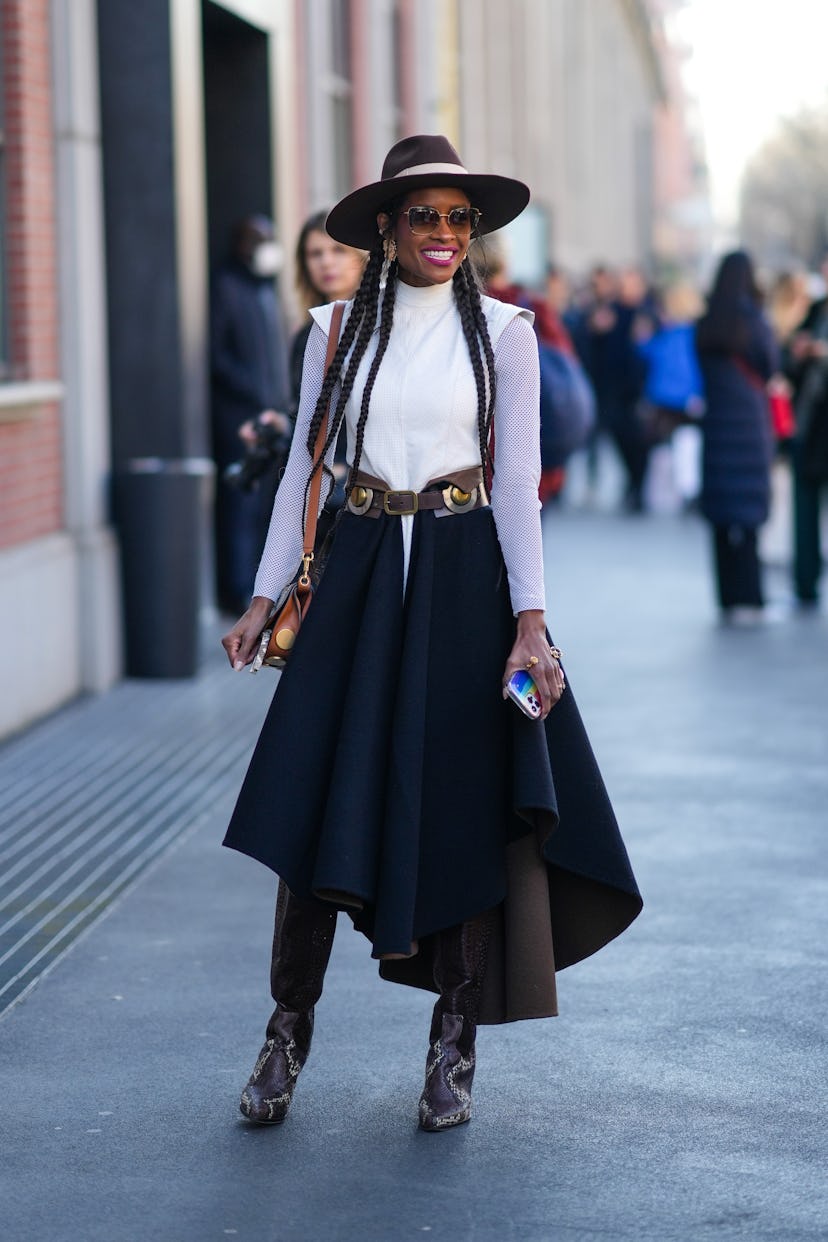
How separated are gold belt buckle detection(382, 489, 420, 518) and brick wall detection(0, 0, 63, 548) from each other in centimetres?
503

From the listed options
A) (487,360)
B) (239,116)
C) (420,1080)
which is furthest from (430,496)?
(239,116)

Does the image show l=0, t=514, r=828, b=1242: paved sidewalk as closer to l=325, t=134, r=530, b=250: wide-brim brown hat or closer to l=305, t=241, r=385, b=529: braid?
l=305, t=241, r=385, b=529: braid

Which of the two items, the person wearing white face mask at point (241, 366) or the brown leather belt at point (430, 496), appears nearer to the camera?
the brown leather belt at point (430, 496)

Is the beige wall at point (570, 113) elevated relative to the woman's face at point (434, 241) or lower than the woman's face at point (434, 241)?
elevated

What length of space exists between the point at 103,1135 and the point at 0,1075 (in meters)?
0.47

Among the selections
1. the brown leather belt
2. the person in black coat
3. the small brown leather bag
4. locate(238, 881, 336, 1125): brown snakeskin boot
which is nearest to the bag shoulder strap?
the small brown leather bag

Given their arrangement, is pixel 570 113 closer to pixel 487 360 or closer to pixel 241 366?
pixel 241 366

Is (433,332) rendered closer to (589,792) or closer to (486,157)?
(589,792)

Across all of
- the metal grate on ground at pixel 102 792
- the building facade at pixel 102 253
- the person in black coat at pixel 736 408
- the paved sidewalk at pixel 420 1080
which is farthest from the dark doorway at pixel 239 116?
the paved sidewalk at pixel 420 1080

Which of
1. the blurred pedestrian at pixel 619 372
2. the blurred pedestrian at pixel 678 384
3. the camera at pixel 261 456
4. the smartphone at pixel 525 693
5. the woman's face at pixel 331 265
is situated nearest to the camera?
the smartphone at pixel 525 693

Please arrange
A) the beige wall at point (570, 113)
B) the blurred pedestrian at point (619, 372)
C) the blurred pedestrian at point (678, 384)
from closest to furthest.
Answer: the blurred pedestrian at point (678, 384) → the blurred pedestrian at point (619, 372) → the beige wall at point (570, 113)

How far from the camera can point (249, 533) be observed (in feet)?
40.6

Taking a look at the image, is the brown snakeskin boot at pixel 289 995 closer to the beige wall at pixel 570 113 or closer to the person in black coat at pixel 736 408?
the person in black coat at pixel 736 408

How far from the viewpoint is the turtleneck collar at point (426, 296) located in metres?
4.29
